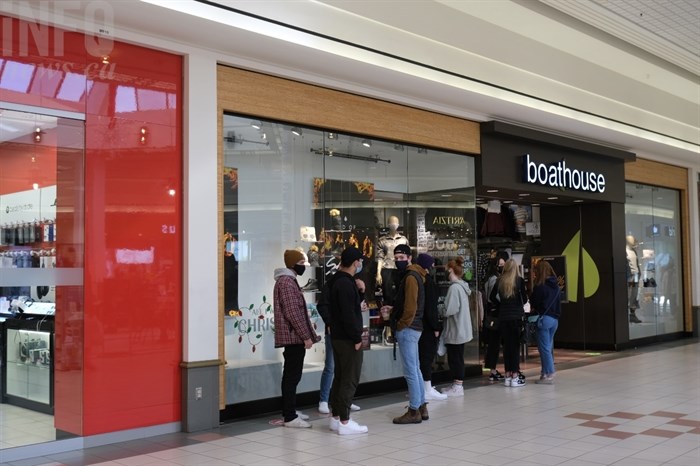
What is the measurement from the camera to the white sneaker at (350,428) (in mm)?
6191

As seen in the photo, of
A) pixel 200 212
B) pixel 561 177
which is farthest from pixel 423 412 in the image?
pixel 561 177

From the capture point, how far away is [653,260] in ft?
47.0

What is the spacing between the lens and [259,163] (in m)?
7.48

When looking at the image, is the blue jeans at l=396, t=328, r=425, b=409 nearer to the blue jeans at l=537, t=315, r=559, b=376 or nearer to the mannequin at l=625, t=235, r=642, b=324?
the blue jeans at l=537, t=315, r=559, b=376

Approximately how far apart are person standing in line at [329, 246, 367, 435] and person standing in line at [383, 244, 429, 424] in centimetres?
56

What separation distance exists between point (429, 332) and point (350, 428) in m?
1.80

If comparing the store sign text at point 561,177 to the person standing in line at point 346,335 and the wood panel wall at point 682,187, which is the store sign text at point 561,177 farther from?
the person standing in line at point 346,335

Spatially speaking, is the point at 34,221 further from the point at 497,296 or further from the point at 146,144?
the point at 497,296

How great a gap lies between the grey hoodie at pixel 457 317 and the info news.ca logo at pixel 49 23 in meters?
4.69

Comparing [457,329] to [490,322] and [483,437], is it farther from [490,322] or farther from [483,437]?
[483,437]

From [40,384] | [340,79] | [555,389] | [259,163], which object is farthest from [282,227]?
[555,389]

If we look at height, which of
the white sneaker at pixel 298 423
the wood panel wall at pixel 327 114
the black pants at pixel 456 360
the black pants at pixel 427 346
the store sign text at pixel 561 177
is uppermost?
the wood panel wall at pixel 327 114

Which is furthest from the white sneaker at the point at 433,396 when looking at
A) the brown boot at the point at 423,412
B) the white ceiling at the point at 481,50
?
the white ceiling at the point at 481,50

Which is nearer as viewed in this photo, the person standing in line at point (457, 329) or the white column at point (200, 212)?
the white column at point (200, 212)
